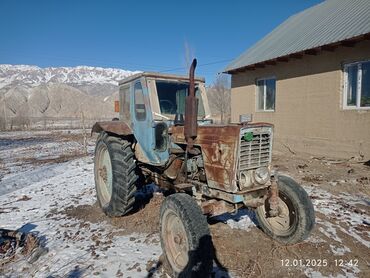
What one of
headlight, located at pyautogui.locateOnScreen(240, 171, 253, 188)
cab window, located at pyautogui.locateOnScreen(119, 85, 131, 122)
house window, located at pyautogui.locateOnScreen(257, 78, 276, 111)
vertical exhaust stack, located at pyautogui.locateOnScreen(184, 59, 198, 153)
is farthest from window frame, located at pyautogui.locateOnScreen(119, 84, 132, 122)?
house window, located at pyautogui.locateOnScreen(257, 78, 276, 111)

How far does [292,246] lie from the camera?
148 inches

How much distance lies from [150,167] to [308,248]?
2734 millimetres

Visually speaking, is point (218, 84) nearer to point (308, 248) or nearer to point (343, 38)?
point (343, 38)

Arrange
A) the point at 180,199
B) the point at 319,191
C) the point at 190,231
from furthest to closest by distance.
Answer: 1. the point at 319,191
2. the point at 180,199
3. the point at 190,231

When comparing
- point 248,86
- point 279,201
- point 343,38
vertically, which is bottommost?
point 279,201

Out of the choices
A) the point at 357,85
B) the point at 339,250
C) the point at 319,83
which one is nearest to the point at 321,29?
the point at 319,83

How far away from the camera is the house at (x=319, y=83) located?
8.30m

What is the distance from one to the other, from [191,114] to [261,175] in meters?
1.10

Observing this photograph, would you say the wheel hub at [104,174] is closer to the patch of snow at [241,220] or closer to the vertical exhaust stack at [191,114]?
the patch of snow at [241,220]

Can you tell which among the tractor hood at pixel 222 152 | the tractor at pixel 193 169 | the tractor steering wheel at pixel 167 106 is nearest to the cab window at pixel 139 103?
the tractor at pixel 193 169

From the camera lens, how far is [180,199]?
3.19 meters

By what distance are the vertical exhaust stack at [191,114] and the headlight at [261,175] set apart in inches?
34.4

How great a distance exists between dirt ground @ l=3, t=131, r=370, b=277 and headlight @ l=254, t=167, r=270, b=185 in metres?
0.98

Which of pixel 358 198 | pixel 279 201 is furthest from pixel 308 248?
pixel 358 198
